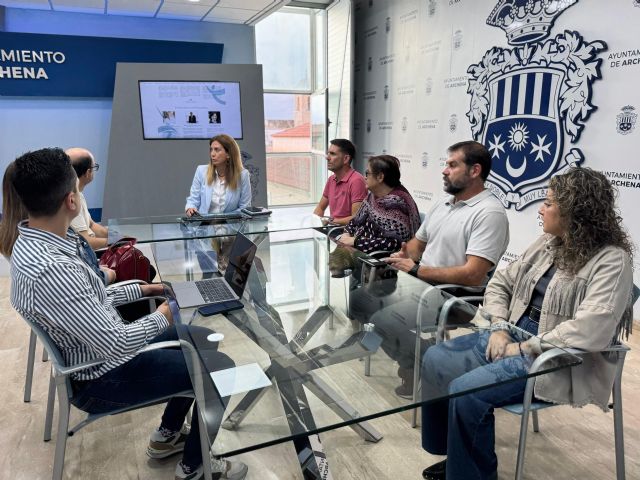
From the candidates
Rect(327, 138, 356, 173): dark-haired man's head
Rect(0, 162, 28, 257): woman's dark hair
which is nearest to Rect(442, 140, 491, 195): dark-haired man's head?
Rect(327, 138, 356, 173): dark-haired man's head

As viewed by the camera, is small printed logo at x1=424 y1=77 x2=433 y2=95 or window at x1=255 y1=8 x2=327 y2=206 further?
window at x1=255 y1=8 x2=327 y2=206

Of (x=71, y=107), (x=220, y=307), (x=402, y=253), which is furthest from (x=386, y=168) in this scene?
(x=71, y=107)

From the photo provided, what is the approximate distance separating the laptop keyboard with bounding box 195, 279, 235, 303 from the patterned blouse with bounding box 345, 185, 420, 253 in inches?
40.6

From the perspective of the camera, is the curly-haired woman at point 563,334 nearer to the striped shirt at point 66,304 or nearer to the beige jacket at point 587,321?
the beige jacket at point 587,321

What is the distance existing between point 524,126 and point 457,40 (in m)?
1.31

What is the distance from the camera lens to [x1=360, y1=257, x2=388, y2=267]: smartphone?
8.25 feet

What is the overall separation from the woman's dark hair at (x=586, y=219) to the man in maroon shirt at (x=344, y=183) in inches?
79.2

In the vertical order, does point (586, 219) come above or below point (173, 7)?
below

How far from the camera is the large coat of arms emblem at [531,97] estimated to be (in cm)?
350

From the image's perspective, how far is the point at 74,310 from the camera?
1362 millimetres

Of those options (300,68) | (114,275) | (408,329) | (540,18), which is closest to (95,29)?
(300,68)

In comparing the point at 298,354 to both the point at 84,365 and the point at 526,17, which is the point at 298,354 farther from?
the point at 526,17

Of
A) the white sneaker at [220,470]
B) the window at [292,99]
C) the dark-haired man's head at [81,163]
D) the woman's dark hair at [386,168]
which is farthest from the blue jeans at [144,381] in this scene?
the window at [292,99]

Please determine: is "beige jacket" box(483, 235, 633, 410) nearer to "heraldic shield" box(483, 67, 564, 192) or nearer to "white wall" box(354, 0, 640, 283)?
"white wall" box(354, 0, 640, 283)
